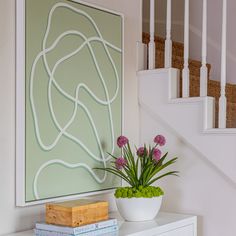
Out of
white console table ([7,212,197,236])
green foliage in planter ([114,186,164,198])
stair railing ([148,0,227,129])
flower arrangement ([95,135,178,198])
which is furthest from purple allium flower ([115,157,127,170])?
stair railing ([148,0,227,129])

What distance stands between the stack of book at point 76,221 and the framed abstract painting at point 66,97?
14 centimetres

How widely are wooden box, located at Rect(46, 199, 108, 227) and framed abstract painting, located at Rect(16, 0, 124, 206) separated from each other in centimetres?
13

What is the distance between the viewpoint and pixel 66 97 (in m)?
2.23

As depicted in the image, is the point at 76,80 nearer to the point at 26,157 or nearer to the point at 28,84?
the point at 28,84

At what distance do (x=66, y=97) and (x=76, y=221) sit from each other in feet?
1.97

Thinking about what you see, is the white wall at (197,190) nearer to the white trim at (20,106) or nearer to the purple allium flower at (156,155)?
the purple allium flower at (156,155)

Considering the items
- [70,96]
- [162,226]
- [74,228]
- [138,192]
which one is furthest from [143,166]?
[74,228]

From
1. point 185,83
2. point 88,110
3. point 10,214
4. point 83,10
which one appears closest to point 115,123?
point 88,110

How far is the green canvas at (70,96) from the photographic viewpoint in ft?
6.77

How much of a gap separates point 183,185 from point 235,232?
35cm

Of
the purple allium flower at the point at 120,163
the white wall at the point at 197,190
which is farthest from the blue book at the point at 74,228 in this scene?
the white wall at the point at 197,190

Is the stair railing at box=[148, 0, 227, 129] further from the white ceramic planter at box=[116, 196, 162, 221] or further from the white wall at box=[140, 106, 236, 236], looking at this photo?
the white ceramic planter at box=[116, 196, 162, 221]

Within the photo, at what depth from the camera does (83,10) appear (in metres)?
2.33

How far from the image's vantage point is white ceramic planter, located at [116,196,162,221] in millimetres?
2225
